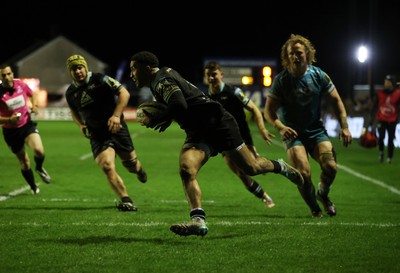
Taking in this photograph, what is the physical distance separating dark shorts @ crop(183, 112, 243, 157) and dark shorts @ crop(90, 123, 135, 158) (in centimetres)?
276

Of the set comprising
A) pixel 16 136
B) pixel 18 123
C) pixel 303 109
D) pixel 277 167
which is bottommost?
pixel 16 136

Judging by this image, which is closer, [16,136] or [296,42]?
[296,42]

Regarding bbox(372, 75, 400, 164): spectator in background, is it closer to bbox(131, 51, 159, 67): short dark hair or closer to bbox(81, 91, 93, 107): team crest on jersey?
bbox(81, 91, 93, 107): team crest on jersey

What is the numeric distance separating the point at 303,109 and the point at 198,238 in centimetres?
243

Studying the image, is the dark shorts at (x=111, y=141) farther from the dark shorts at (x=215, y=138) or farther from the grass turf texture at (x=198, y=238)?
the dark shorts at (x=215, y=138)

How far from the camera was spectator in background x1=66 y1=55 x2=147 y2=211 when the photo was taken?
33.3 feet

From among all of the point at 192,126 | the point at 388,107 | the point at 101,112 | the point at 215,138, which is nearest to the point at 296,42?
the point at 215,138

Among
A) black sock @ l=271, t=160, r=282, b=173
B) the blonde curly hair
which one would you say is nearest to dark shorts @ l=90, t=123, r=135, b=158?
the blonde curly hair

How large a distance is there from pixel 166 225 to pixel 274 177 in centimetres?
725

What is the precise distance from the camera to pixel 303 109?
Answer: 360 inches

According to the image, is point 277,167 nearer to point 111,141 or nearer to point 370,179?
point 111,141

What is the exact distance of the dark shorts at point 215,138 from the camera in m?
7.82

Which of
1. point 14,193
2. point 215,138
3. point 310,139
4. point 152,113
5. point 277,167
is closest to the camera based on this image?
point 152,113

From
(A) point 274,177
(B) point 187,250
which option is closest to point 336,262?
(B) point 187,250
